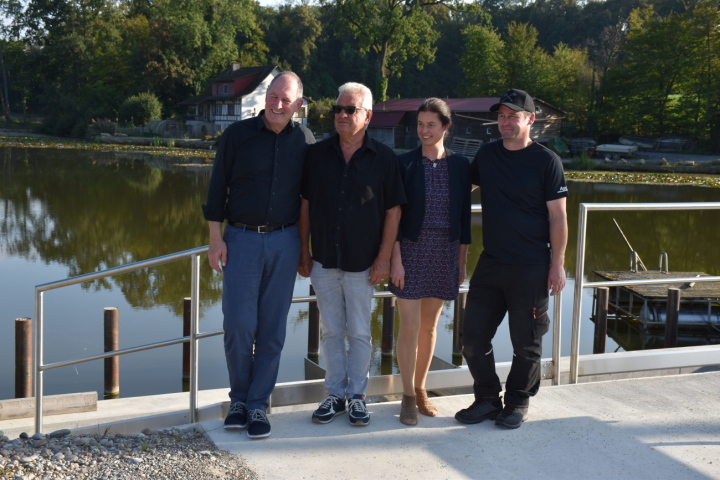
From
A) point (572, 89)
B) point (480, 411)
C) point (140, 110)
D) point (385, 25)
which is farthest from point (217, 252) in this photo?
point (140, 110)

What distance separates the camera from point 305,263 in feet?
13.6

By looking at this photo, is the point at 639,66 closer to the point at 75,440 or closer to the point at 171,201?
the point at 171,201

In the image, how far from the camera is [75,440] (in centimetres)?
381

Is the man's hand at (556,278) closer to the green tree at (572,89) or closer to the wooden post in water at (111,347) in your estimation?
the wooden post in water at (111,347)

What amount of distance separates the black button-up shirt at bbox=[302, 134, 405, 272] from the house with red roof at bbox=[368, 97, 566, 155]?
1617 inches

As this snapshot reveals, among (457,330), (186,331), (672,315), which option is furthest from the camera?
(672,315)

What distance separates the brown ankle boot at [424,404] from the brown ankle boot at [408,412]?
0.14 m

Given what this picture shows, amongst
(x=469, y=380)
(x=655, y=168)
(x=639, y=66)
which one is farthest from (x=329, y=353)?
(x=639, y=66)

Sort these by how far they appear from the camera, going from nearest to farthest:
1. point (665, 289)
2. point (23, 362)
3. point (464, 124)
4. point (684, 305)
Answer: point (23, 362) → point (684, 305) → point (665, 289) → point (464, 124)

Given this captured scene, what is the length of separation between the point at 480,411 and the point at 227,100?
5534 cm

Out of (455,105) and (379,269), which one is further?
(455,105)

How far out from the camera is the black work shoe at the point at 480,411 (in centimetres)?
418

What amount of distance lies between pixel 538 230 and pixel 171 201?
72.5 feet

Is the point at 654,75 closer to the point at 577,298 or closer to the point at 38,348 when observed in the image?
the point at 577,298
